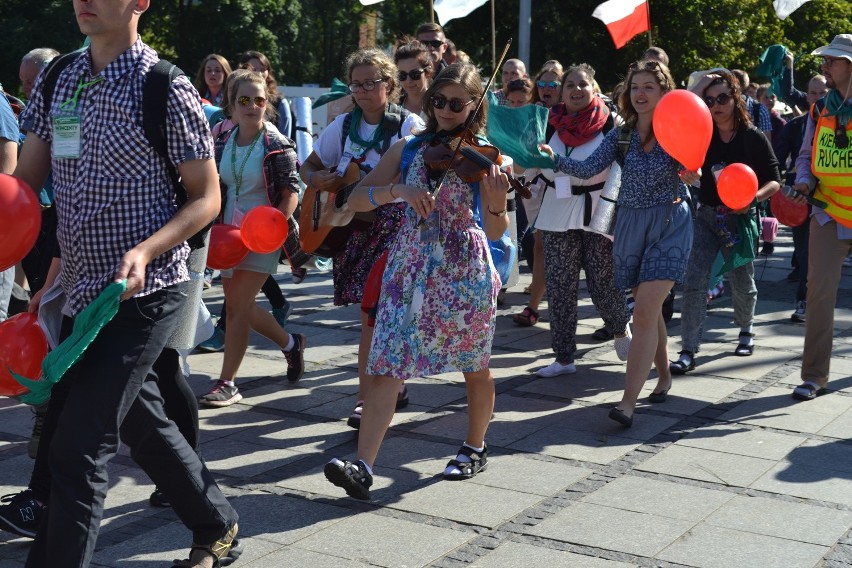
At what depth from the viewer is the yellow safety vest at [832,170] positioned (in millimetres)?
6828

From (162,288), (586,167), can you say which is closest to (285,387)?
(586,167)

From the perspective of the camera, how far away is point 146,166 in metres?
3.73

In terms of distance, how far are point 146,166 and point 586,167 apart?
139 inches

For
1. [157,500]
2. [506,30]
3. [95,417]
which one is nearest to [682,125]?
[157,500]

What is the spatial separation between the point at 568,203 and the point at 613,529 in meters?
3.34

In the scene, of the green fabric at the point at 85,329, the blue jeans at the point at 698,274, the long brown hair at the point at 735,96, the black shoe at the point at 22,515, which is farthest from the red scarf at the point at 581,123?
the green fabric at the point at 85,329

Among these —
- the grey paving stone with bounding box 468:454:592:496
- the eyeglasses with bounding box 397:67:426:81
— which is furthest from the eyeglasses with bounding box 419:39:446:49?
the grey paving stone with bounding box 468:454:592:496

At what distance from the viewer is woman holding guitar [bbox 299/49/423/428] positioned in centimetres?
605

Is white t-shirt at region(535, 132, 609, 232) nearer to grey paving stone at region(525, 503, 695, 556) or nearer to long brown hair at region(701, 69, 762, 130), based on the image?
long brown hair at region(701, 69, 762, 130)

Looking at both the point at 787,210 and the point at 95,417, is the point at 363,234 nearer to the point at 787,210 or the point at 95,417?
the point at 95,417

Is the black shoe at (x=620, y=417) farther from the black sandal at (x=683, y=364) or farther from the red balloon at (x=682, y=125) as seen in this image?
the black sandal at (x=683, y=364)

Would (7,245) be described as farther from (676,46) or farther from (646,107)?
(676,46)

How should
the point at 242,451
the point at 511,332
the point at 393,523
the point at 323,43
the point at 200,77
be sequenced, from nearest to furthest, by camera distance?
the point at 393,523
the point at 242,451
the point at 511,332
the point at 200,77
the point at 323,43

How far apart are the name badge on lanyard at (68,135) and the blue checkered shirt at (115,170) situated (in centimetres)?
2
